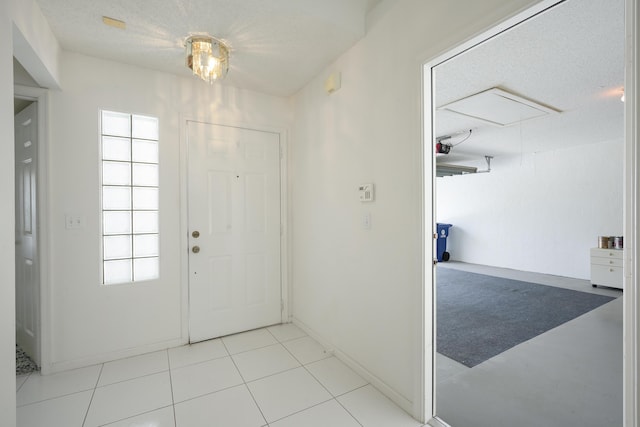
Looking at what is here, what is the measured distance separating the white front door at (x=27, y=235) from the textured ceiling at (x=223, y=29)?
805 mm

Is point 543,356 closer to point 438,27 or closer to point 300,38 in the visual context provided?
point 438,27

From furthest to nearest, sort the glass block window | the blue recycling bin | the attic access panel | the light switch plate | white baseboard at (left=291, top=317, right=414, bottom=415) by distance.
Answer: the blue recycling bin
the attic access panel
the glass block window
the light switch plate
white baseboard at (left=291, top=317, right=414, bottom=415)

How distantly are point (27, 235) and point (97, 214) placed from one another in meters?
0.63

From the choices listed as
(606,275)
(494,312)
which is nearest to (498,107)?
(494,312)

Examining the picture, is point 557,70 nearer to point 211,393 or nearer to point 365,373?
point 365,373

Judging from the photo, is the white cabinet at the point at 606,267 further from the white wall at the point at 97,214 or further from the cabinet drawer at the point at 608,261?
the white wall at the point at 97,214

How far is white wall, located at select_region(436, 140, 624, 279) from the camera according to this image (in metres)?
→ 5.21

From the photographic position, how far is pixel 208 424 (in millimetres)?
1704

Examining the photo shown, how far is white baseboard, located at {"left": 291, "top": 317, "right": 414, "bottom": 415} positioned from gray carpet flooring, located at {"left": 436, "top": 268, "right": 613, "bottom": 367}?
2.85 ft

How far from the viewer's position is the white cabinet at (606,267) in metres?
4.59

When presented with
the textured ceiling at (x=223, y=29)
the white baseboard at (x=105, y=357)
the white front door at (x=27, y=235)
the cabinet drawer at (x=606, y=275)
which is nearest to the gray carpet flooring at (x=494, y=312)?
the cabinet drawer at (x=606, y=275)

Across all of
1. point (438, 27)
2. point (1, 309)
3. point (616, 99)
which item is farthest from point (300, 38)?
point (616, 99)

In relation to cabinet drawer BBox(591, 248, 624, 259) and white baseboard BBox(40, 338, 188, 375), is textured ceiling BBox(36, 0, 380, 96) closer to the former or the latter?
white baseboard BBox(40, 338, 188, 375)

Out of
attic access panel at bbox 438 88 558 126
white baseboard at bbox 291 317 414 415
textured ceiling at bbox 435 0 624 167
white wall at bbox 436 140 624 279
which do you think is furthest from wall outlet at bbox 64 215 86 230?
white wall at bbox 436 140 624 279
